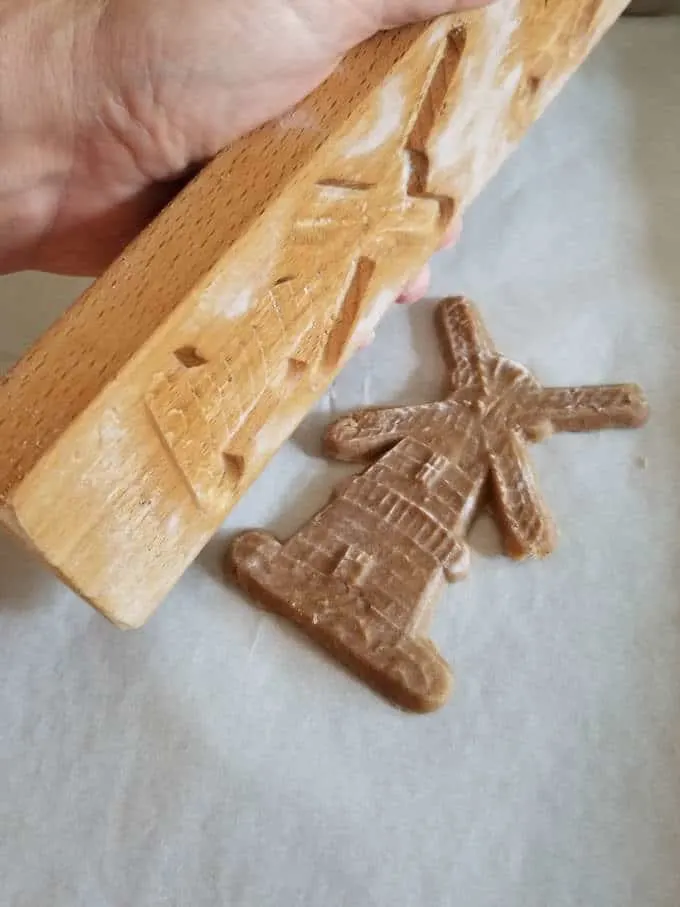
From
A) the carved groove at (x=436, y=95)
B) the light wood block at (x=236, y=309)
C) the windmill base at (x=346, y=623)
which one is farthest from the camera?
the windmill base at (x=346, y=623)

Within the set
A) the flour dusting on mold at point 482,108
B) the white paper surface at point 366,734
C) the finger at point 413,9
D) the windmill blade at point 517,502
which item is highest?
the flour dusting on mold at point 482,108

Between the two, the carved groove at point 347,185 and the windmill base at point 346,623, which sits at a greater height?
the carved groove at point 347,185

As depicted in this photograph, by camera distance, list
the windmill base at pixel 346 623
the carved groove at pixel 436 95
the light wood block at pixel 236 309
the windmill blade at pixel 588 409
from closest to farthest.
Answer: the light wood block at pixel 236 309, the carved groove at pixel 436 95, the windmill base at pixel 346 623, the windmill blade at pixel 588 409

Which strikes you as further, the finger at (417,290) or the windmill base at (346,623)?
the finger at (417,290)

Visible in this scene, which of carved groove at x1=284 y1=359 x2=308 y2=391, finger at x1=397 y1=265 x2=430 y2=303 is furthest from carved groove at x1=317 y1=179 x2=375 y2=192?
finger at x1=397 y1=265 x2=430 y2=303

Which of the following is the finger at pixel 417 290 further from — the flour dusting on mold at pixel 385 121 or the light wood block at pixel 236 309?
the flour dusting on mold at pixel 385 121


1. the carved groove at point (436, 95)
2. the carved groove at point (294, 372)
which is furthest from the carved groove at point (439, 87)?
the carved groove at point (294, 372)

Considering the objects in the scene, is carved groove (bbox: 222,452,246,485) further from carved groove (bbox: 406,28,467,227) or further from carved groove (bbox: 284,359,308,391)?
carved groove (bbox: 406,28,467,227)
